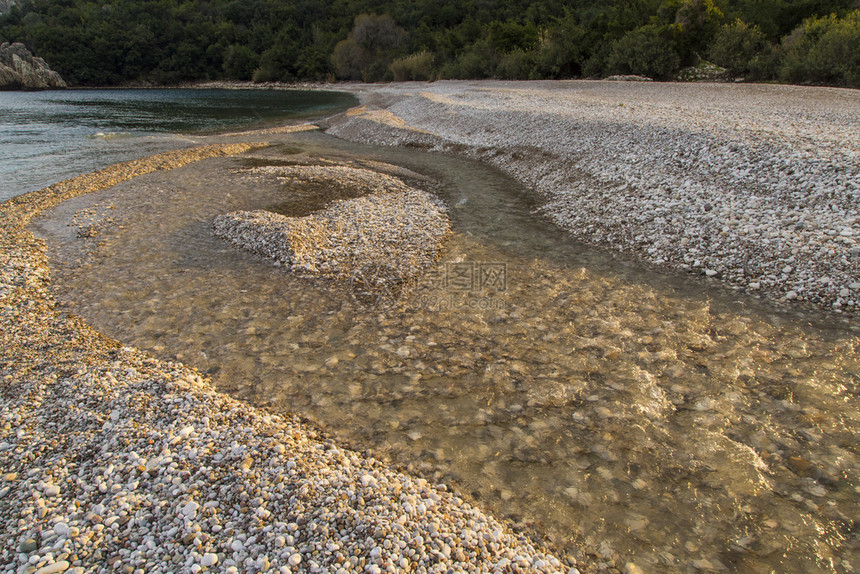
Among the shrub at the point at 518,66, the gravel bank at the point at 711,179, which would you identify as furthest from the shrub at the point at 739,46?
the shrub at the point at 518,66

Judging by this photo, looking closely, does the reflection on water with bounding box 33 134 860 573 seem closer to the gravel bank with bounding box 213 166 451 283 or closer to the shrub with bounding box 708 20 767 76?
the gravel bank with bounding box 213 166 451 283

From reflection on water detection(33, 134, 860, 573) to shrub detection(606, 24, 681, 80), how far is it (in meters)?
39.3

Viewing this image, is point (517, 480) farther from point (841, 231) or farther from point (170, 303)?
point (841, 231)

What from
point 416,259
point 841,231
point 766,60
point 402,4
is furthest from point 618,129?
point 402,4

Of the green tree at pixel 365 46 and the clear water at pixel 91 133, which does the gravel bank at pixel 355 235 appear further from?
the green tree at pixel 365 46

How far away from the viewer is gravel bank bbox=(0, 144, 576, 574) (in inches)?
147

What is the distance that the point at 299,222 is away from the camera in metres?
12.0

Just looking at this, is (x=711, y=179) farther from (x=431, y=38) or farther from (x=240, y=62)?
(x=240, y=62)

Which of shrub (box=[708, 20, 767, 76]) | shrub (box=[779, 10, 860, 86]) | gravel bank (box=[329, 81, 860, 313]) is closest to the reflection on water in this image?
gravel bank (box=[329, 81, 860, 313])

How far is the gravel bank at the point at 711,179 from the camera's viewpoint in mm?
9141

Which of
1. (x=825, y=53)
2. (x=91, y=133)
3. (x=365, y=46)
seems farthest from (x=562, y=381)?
(x=365, y=46)

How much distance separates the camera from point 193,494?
4.32 meters

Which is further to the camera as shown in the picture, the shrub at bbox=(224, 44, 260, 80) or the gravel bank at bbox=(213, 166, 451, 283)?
the shrub at bbox=(224, 44, 260, 80)

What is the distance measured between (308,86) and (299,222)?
95177 millimetres
